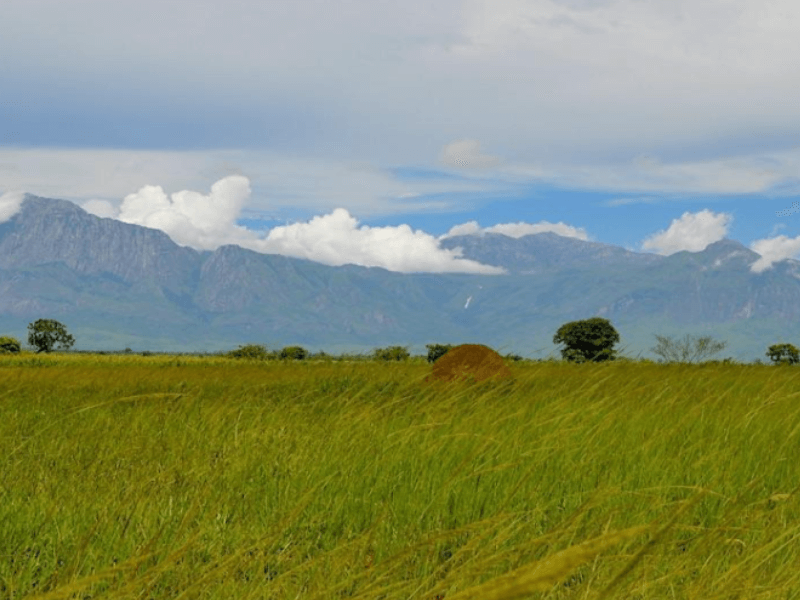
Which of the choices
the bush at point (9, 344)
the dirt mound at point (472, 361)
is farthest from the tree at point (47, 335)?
the dirt mound at point (472, 361)

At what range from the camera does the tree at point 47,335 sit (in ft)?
425

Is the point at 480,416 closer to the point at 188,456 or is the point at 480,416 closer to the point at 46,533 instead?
the point at 188,456

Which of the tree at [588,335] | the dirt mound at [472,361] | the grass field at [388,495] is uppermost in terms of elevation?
the tree at [588,335]

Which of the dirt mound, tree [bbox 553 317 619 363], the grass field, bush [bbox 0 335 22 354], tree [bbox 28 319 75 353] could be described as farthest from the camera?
tree [bbox 28 319 75 353]

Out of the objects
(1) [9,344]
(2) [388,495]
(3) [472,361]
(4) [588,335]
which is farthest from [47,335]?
(2) [388,495]

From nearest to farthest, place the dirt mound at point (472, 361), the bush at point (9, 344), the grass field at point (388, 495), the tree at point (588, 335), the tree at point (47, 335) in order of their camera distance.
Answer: the grass field at point (388, 495)
the dirt mound at point (472, 361)
the bush at point (9, 344)
the tree at point (588, 335)
the tree at point (47, 335)

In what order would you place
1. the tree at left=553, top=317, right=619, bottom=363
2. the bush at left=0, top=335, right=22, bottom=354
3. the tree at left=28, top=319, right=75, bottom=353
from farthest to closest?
the tree at left=28, top=319, right=75, bottom=353, the tree at left=553, top=317, right=619, bottom=363, the bush at left=0, top=335, right=22, bottom=354

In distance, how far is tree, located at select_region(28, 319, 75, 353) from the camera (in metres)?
130

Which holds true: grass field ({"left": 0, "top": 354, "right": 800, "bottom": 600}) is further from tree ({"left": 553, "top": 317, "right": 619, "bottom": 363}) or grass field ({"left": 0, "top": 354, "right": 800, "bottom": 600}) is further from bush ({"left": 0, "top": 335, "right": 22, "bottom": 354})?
tree ({"left": 553, "top": 317, "right": 619, "bottom": 363})

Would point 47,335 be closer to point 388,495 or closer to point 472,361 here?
point 472,361

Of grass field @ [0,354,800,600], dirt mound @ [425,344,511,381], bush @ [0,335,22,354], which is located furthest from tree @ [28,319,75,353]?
grass field @ [0,354,800,600]

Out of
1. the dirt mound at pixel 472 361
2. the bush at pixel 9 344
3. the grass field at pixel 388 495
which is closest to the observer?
the grass field at pixel 388 495

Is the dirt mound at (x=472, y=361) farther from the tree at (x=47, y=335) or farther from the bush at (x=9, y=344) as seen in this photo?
the tree at (x=47, y=335)

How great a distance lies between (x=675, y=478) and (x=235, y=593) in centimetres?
427
